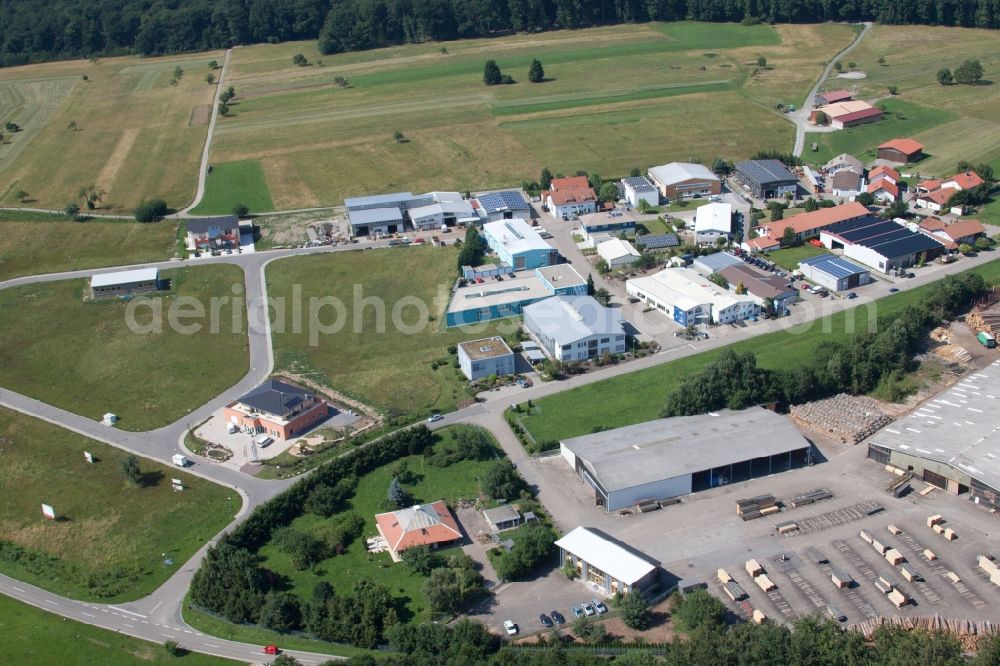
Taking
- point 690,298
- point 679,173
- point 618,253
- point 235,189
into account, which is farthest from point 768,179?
point 235,189

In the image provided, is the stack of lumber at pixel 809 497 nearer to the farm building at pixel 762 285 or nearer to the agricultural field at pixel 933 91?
the farm building at pixel 762 285

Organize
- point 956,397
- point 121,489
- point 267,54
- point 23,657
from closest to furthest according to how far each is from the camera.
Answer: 1. point 23,657
2. point 121,489
3. point 956,397
4. point 267,54

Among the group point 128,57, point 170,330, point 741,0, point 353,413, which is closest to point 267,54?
point 128,57

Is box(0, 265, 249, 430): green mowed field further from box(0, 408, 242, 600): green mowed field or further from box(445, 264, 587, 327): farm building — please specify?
box(445, 264, 587, 327): farm building

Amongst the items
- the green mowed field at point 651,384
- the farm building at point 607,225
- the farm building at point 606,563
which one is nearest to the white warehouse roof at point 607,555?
the farm building at point 606,563

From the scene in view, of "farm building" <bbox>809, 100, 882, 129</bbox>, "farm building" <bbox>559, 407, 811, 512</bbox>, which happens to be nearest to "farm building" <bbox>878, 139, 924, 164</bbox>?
"farm building" <bbox>809, 100, 882, 129</bbox>

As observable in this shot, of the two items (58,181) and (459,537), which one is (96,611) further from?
(58,181)
